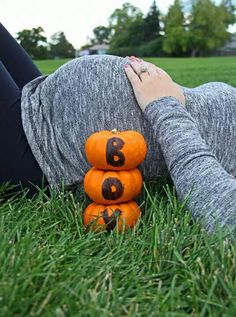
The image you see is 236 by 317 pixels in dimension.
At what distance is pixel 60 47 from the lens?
42812mm

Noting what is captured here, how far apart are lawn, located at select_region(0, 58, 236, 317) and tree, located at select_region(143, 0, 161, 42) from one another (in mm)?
43537

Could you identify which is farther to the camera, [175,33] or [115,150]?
[175,33]

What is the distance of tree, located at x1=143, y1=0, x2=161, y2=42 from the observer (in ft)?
147

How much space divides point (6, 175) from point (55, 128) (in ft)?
0.78

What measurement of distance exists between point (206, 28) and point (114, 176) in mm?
45762

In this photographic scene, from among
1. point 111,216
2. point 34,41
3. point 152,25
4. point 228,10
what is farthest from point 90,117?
point 228,10

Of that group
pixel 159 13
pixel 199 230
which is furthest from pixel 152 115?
pixel 159 13

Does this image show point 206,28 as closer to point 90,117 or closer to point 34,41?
point 34,41

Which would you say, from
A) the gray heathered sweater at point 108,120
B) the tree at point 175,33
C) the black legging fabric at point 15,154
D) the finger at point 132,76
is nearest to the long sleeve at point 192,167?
the gray heathered sweater at point 108,120

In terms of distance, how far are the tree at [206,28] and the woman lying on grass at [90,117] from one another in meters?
42.9

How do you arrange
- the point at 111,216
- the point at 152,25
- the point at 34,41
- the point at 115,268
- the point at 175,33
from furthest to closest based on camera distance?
the point at 152,25
the point at 175,33
the point at 34,41
the point at 111,216
the point at 115,268

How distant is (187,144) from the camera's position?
6.06 feet

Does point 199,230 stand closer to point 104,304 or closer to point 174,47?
point 104,304

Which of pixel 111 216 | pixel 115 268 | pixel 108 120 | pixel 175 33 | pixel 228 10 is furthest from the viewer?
pixel 228 10
